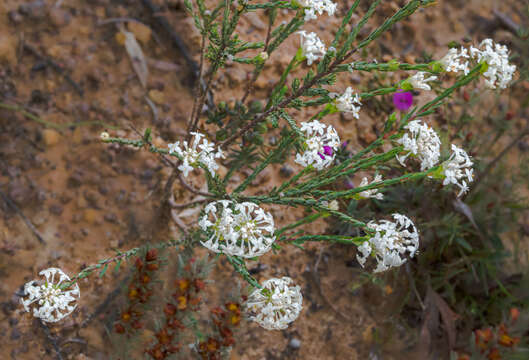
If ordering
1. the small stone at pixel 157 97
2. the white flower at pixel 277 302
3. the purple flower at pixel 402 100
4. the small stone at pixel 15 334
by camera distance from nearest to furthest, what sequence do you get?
the white flower at pixel 277 302 < the small stone at pixel 15 334 < the purple flower at pixel 402 100 < the small stone at pixel 157 97

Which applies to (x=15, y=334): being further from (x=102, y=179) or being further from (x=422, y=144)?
(x=422, y=144)

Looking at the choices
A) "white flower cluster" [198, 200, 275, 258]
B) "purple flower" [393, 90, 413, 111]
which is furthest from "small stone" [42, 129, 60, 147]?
"purple flower" [393, 90, 413, 111]

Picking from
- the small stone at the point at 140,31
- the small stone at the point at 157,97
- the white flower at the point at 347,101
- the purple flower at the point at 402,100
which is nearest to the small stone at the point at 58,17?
the small stone at the point at 140,31

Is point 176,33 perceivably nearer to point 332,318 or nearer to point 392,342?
point 332,318

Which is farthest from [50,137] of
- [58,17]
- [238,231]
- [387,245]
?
[387,245]

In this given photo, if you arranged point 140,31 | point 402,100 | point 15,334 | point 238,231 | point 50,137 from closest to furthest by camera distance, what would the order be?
point 238,231 < point 15,334 < point 50,137 < point 402,100 < point 140,31

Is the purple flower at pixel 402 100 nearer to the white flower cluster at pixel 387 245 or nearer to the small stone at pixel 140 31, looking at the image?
the white flower cluster at pixel 387 245

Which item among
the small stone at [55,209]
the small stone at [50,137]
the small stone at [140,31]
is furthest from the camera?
the small stone at [140,31]
